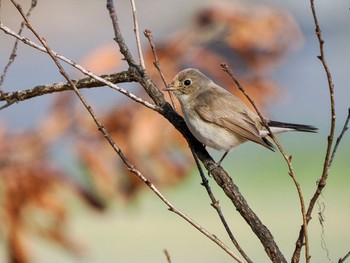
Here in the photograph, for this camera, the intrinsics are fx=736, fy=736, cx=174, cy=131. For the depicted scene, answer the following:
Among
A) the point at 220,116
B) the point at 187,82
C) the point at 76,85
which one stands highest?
the point at 187,82

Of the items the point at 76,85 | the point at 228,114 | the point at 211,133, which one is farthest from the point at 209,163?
the point at 228,114

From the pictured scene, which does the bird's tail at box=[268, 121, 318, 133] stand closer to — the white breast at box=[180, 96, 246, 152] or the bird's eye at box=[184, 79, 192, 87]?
A: the white breast at box=[180, 96, 246, 152]

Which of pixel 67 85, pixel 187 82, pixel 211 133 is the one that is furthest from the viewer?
pixel 187 82

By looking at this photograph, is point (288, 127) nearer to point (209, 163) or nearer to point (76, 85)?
point (209, 163)

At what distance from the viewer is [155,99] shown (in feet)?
6.29

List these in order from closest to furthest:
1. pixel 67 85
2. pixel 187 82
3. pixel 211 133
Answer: pixel 67 85 → pixel 211 133 → pixel 187 82

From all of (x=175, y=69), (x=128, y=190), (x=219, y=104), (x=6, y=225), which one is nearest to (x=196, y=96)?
(x=219, y=104)

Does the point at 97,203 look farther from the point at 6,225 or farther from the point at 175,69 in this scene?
the point at 175,69

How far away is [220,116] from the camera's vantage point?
2.78m

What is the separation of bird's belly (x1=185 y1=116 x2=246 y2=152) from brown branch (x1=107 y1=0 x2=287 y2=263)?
0.32 metres

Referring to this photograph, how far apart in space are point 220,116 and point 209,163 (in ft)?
2.67

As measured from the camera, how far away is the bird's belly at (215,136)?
8.29 ft

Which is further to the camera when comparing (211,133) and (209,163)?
(211,133)

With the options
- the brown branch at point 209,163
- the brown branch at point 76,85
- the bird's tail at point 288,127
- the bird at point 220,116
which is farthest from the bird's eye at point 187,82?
the brown branch at point 76,85
